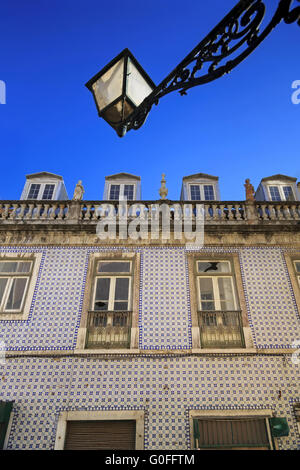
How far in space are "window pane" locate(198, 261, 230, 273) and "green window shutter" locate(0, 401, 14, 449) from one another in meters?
4.76

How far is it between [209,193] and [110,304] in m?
4.90

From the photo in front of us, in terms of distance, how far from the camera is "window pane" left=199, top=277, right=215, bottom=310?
23.3 feet

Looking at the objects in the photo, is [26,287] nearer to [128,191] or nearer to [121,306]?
[121,306]

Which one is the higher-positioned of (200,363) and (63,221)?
(63,221)

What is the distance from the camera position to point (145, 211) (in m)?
8.37

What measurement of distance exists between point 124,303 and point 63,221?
273 centimetres

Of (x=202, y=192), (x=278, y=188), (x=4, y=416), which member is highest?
(x=278, y=188)

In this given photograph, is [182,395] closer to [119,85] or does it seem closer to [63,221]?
[63,221]

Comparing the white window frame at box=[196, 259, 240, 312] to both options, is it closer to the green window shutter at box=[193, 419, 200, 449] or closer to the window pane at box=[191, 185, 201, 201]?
the green window shutter at box=[193, 419, 200, 449]

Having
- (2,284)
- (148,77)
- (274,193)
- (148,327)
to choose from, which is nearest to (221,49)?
(148,77)

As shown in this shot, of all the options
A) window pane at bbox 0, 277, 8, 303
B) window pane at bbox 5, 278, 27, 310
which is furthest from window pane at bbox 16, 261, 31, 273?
window pane at bbox 0, 277, 8, 303

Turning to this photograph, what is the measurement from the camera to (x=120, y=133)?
8.66 ft

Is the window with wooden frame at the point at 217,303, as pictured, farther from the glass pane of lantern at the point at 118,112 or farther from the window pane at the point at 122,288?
the glass pane of lantern at the point at 118,112
